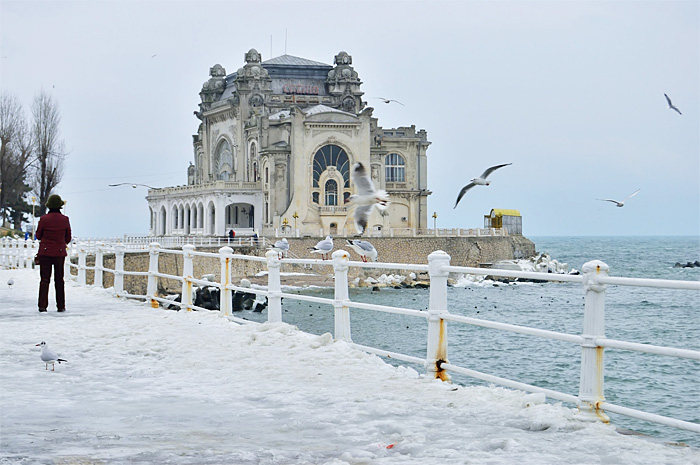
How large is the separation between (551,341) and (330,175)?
4607cm

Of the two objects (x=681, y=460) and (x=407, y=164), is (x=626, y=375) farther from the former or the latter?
(x=407, y=164)

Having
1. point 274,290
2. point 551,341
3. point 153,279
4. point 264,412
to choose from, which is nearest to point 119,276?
point 153,279

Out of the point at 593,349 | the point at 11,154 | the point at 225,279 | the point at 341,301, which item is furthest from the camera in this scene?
the point at 11,154

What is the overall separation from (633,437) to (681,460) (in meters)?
0.68

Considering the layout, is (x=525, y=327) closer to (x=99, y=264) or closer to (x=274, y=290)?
(x=274, y=290)

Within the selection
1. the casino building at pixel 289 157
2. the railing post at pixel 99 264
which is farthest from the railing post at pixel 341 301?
the casino building at pixel 289 157

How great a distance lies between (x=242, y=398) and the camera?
27.3 ft

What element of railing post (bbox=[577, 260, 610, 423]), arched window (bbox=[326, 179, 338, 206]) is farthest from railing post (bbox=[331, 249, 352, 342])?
arched window (bbox=[326, 179, 338, 206])

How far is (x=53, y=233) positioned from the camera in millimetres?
15992

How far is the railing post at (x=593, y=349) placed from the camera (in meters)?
7.17

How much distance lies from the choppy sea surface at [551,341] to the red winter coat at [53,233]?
8.99 metres

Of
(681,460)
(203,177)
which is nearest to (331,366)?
(681,460)

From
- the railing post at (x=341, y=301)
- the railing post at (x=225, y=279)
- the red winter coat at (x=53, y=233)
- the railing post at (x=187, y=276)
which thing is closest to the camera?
the railing post at (x=341, y=301)

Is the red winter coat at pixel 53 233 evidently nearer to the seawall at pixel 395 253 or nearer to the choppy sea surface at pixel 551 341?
the choppy sea surface at pixel 551 341
